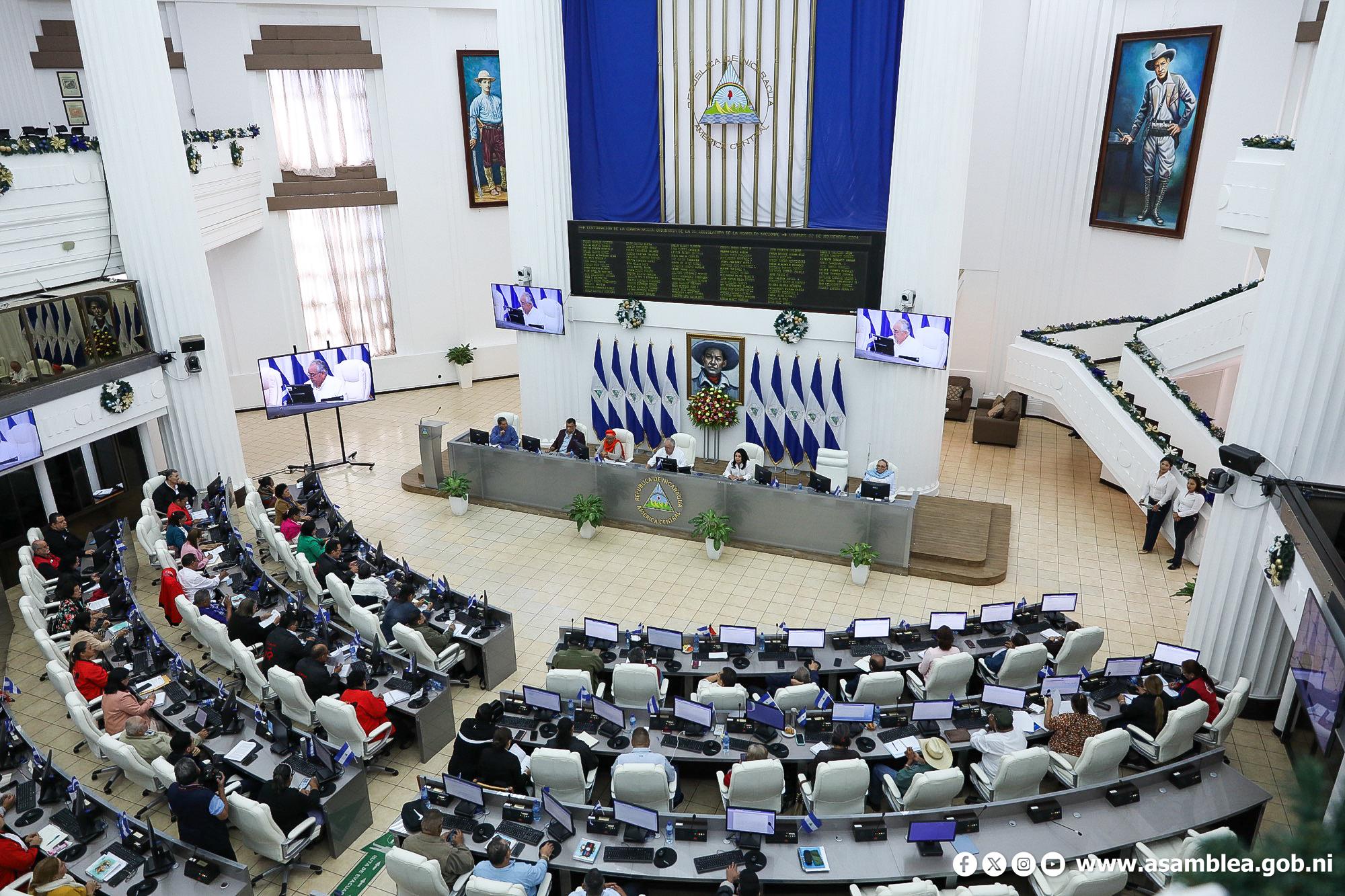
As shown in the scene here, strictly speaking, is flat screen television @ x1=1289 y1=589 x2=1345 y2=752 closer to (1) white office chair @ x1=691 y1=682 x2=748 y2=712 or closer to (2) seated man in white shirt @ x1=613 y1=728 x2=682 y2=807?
(1) white office chair @ x1=691 y1=682 x2=748 y2=712

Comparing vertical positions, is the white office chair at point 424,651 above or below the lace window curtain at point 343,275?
below

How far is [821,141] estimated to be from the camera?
46.4ft

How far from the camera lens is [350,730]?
8438 millimetres

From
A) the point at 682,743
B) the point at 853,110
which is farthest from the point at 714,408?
the point at 682,743

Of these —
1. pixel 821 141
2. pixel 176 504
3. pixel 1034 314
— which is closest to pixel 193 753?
pixel 176 504

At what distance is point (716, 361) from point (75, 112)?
14.0 metres

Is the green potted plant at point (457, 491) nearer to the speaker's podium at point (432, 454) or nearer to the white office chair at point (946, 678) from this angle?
the speaker's podium at point (432, 454)

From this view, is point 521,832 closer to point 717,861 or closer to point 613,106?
point 717,861

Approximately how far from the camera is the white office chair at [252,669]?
927cm

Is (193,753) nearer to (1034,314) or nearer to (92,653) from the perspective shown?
(92,653)

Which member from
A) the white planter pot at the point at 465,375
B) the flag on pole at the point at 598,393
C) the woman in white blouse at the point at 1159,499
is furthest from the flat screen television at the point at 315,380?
the woman in white blouse at the point at 1159,499

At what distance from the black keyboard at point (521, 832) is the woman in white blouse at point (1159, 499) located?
33.3 ft

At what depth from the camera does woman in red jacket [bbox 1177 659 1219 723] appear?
8.20 m

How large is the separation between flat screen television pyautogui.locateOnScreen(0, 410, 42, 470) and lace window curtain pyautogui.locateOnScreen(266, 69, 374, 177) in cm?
925
